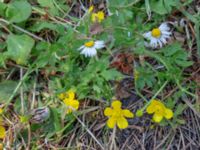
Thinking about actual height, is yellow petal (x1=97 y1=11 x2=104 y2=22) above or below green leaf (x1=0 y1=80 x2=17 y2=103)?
above

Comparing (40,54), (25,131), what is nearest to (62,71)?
(40,54)

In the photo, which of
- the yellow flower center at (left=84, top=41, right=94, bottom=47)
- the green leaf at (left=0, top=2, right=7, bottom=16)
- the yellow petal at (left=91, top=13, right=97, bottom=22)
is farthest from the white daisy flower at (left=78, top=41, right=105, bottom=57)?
the green leaf at (left=0, top=2, right=7, bottom=16)

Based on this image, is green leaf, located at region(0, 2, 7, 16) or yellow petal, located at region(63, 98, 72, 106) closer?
yellow petal, located at region(63, 98, 72, 106)

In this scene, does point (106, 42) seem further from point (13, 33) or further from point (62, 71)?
point (13, 33)

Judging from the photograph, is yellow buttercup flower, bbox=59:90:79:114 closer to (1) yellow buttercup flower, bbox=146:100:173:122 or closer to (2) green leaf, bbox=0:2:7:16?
(1) yellow buttercup flower, bbox=146:100:173:122

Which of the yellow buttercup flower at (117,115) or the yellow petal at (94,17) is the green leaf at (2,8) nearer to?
the yellow petal at (94,17)

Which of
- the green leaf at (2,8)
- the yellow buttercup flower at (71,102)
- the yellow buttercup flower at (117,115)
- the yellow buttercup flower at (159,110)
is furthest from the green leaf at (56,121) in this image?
the green leaf at (2,8)
